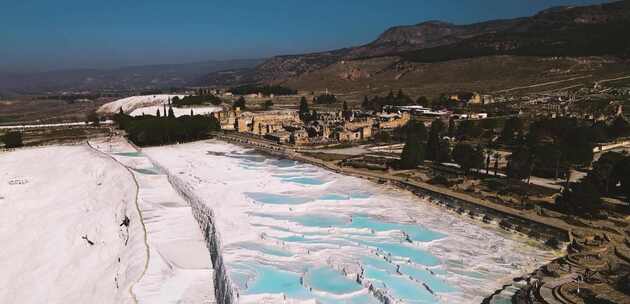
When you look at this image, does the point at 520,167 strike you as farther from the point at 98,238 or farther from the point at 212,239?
the point at 98,238

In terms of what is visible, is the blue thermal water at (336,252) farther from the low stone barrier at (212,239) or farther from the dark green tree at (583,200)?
the dark green tree at (583,200)

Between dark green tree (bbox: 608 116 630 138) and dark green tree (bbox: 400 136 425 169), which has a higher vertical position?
dark green tree (bbox: 608 116 630 138)

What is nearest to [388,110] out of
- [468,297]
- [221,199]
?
[221,199]

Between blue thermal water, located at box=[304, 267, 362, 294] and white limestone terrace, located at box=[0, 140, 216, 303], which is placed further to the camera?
white limestone terrace, located at box=[0, 140, 216, 303]

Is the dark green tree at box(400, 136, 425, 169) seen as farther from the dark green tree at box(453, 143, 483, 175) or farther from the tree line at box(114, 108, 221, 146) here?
the tree line at box(114, 108, 221, 146)

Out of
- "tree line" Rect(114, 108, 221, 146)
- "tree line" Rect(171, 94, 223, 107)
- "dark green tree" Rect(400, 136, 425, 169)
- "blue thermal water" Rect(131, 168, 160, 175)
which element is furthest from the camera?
"tree line" Rect(171, 94, 223, 107)

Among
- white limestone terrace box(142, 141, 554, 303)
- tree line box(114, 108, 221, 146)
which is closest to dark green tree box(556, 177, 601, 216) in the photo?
white limestone terrace box(142, 141, 554, 303)

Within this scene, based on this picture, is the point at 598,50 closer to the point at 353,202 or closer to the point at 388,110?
the point at 388,110
